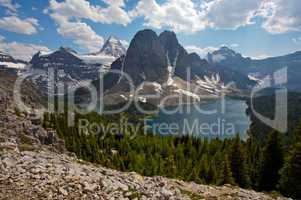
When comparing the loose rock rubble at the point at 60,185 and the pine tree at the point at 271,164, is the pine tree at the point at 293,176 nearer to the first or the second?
the pine tree at the point at 271,164

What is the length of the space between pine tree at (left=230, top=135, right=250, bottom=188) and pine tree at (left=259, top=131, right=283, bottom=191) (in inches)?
290

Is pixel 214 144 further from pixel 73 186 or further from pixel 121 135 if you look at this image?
pixel 73 186

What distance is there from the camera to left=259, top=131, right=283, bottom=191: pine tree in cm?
4222

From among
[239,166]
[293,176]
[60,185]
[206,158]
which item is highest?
[60,185]

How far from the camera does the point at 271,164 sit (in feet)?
141

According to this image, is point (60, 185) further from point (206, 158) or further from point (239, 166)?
point (206, 158)

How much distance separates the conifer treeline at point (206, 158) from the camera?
37522 mm

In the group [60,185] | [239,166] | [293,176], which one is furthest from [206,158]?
[60,185]

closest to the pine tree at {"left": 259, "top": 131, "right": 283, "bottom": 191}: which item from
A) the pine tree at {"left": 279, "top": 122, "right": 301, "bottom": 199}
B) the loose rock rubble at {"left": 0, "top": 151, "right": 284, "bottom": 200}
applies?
the pine tree at {"left": 279, "top": 122, "right": 301, "bottom": 199}

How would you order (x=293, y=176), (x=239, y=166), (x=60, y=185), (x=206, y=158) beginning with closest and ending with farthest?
(x=60, y=185)
(x=293, y=176)
(x=239, y=166)
(x=206, y=158)

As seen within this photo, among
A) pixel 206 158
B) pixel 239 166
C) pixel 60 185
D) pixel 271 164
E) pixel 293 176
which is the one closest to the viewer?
pixel 60 185

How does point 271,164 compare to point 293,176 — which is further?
point 271,164

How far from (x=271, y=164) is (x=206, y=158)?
1267 inches

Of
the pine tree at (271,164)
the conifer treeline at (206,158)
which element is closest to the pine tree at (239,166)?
the conifer treeline at (206,158)
